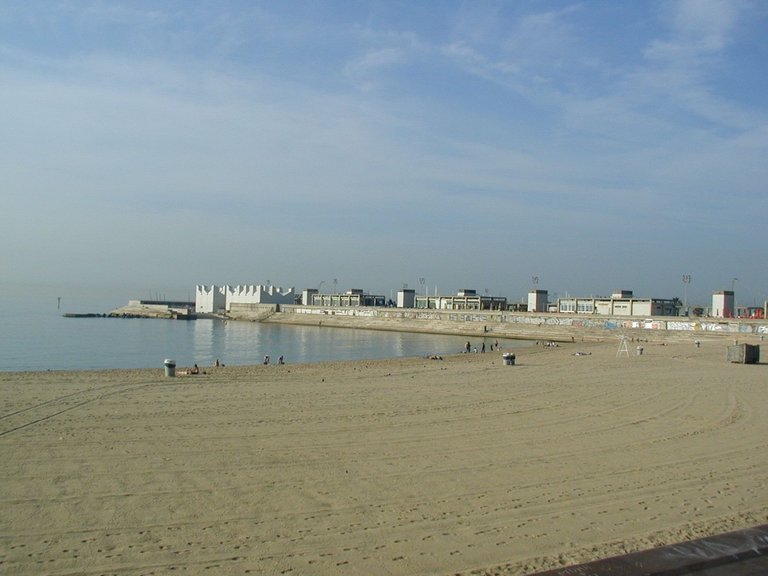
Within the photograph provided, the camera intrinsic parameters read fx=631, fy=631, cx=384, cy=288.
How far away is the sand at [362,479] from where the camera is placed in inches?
208

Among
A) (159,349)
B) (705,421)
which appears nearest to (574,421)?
(705,421)

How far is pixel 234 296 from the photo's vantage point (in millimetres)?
118125

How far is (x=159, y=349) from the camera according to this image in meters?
44.9

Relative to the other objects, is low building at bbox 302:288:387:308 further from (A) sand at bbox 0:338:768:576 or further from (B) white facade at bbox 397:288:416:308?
(A) sand at bbox 0:338:768:576

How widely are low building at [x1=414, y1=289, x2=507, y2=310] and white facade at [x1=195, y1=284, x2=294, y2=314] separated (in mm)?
27246

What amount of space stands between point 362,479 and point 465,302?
89.4 metres

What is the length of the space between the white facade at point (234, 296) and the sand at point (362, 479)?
100 m

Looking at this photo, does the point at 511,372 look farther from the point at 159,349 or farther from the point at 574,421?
Answer: the point at 159,349

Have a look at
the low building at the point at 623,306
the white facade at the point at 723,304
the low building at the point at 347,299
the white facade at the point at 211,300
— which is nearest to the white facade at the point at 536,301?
the low building at the point at 623,306

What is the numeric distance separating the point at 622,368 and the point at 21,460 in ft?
64.8

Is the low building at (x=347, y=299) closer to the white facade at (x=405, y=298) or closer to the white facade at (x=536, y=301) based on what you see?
the white facade at (x=405, y=298)

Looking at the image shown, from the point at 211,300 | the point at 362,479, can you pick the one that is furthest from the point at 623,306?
the point at 211,300

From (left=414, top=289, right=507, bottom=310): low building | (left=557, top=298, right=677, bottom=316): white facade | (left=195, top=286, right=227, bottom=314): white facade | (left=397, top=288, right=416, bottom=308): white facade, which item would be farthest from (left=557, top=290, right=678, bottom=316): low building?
(left=195, top=286, right=227, bottom=314): white facade

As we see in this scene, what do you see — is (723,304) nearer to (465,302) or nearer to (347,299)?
(465,302)
